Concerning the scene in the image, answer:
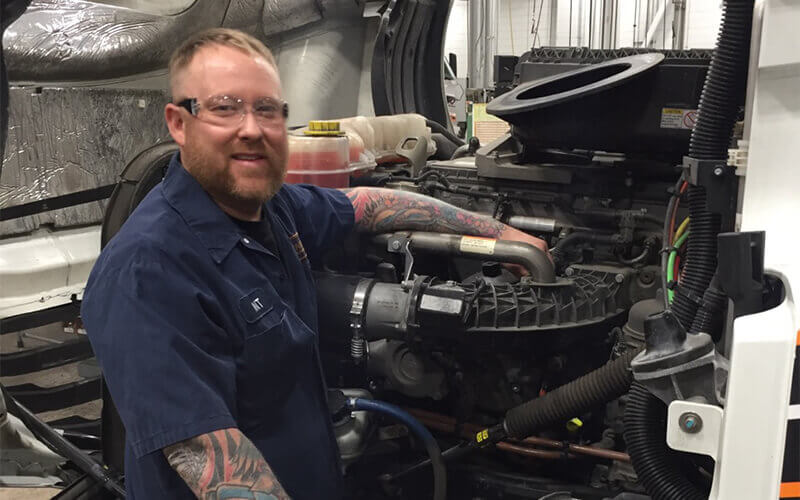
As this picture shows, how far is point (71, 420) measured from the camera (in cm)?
355

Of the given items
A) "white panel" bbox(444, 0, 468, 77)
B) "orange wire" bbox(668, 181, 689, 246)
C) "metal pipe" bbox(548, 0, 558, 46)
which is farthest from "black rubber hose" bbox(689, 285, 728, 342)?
"white panel" bbox(444, 0, 468, 77)

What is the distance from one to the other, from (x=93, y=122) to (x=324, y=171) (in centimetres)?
160

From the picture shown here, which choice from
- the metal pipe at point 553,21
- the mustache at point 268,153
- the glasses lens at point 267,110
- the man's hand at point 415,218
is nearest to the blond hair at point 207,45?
the glasses lens at point 267,110

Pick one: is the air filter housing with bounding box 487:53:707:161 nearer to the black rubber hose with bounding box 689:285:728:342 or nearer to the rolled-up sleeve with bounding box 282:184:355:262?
the rolled-up sleeve with bounding box 282:184:355:262

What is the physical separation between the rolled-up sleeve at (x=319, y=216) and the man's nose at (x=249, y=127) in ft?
1.42

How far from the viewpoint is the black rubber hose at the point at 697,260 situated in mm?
1313

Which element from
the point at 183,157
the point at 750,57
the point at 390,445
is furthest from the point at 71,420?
the point at 750,57

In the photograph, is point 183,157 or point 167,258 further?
point 183,157

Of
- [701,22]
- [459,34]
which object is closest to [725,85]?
[701,22]

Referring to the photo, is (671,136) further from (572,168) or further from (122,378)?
(122,378)

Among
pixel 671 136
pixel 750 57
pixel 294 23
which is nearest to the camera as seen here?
pixel 750 57

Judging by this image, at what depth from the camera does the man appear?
1247 mm

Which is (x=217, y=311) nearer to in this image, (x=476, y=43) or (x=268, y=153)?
(x=268, y=153)

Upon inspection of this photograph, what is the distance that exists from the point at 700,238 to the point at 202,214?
1.05 m
